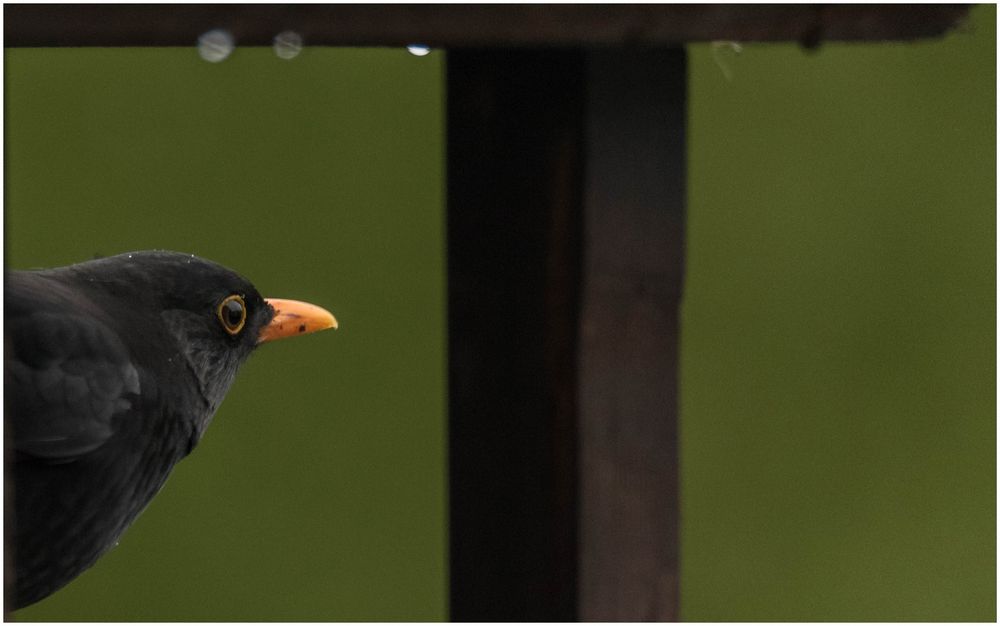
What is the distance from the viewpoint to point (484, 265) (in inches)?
63.3

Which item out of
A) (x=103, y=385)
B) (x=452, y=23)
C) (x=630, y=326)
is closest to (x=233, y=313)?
(x=103, y=385)

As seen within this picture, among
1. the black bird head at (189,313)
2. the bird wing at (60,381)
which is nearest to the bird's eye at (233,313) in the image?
the black bird head at (189,313)

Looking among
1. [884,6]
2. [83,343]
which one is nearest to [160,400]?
[83,343]

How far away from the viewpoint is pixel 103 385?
1.78m

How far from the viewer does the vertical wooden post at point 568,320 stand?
152 centimetres

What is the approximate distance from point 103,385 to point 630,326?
665 millimetres

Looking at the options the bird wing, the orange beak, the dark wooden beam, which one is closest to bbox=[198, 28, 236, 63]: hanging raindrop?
the dark wooden beam

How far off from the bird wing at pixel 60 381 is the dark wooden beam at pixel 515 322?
429 millimetres

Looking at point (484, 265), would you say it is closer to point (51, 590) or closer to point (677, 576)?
point (677, 576)

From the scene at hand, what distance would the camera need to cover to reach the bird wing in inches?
66.1

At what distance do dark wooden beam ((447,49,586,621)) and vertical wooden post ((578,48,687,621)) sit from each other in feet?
0.06

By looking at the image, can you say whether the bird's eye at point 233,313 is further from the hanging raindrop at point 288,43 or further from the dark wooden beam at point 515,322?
the hanging raindrop at point 288,43

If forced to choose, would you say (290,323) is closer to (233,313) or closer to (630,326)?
(233,313)

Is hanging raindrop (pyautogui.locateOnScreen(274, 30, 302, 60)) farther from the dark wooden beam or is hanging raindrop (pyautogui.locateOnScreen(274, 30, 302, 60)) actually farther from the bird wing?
the bird wing
